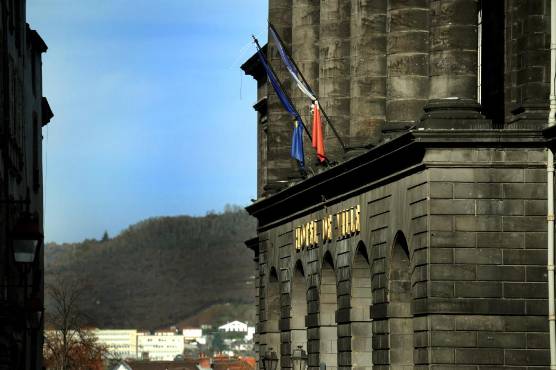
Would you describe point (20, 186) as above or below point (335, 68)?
below

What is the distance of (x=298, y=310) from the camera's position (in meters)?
76.7

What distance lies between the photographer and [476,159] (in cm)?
5512

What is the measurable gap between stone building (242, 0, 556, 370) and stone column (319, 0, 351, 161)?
→ 66 millimetres

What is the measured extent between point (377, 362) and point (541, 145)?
10.6 metres

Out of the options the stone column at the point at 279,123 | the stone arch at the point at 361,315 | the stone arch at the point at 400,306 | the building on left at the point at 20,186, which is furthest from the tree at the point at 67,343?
the stone arch at the point at 400,306

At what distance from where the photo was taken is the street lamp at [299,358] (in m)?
69.0

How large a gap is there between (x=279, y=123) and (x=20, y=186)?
1545cm

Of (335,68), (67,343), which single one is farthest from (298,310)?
(67,343)

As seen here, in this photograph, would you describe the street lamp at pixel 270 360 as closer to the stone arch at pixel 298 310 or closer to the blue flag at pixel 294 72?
the stone arch at pixel 298 310

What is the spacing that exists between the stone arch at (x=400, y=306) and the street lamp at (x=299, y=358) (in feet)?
26.8

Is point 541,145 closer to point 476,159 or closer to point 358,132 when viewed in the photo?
point 476,159

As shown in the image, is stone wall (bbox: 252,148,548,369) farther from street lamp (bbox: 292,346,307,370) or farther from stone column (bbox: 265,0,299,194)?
stone column (bbox: 265,0,299,194)

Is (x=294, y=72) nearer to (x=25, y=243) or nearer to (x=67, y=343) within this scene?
(x=25, y=243)

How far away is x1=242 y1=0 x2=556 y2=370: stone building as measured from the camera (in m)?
54.9
